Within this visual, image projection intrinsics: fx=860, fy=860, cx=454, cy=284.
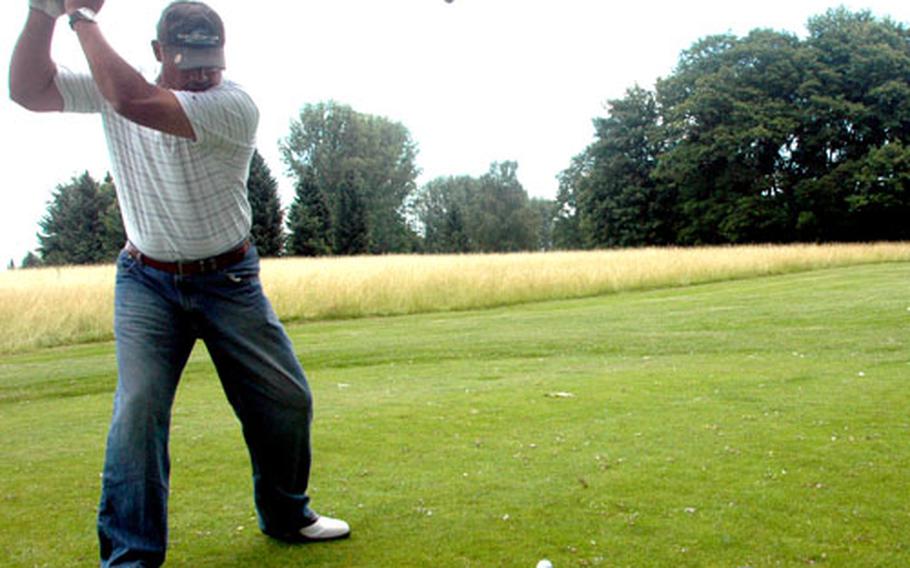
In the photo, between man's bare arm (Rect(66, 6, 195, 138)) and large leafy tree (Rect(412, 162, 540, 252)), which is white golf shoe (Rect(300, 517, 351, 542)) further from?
large leafy tree (Rect(412, 162, 540, 252))

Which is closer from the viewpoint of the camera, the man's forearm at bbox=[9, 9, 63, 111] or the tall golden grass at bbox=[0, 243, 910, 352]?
the man's forearm at bbox=[9, 9, 63, 111]

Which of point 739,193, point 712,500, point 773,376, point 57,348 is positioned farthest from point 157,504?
point 739,193

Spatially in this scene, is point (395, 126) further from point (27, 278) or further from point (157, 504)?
point (157, 504)

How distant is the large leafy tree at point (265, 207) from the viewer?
192 feet

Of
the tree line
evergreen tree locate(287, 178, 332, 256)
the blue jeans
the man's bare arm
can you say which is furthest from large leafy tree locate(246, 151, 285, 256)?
the man's bare arm

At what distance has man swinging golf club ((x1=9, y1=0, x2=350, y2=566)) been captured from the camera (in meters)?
3.40

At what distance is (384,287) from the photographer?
23.0 m

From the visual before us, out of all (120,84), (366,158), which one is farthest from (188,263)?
Result: (366,158)

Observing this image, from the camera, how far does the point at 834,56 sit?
58469mm

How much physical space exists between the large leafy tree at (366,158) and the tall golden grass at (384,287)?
52.9 metres

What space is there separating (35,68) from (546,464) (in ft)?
11.1

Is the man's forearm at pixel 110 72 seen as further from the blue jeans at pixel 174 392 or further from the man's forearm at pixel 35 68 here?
the blue jeans at pixel 174 392

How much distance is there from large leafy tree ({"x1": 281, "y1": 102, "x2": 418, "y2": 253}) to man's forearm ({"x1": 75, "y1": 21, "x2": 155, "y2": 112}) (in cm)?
7799

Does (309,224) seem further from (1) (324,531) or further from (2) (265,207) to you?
(1) (324,531)
